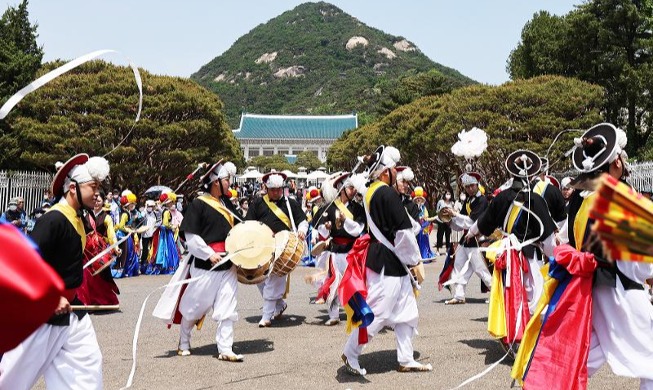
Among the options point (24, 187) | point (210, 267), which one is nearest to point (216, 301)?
point (210, 267)

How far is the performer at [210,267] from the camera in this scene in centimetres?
668

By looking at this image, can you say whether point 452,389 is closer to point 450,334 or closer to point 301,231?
point 450,334

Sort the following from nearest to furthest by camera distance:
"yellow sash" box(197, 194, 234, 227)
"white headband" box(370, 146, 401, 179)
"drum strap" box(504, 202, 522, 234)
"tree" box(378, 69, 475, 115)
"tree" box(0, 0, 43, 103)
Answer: "white headband" box(370, 146, 401, 179)
"drum strap" box(504, 202, 522, 234)
"yellow sash" box(197, 194, 234, 227)
"tree" box(0, 0, 43, 103)
"tree" box(378, 69, 475, 115)

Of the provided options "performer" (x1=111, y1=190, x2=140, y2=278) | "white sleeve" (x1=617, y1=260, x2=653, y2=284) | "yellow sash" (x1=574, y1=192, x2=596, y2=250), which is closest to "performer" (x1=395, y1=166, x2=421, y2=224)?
"yellow sash" (x1=574, y1=192, x2=596, y2=250)

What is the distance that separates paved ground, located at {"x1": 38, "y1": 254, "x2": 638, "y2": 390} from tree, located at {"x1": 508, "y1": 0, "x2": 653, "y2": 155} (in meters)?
→ 21.0

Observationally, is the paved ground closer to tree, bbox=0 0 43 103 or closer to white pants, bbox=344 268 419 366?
white pants, bbox=344 268 419 366

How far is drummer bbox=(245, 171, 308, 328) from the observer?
881cm

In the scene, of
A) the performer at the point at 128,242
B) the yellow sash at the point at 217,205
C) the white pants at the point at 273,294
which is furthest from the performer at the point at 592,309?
the performer at the point at 128,242

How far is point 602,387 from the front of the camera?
5.56m

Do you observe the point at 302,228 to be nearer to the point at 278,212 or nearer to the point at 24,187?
the point at 278,212

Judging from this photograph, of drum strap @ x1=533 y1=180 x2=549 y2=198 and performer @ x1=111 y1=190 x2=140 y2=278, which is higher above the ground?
drum strap @ x1=533 y1=180 x2=549 y2=198

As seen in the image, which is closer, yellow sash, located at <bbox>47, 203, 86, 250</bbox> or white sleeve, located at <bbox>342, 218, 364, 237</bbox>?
yellow sash, located at <bbox>47, 203, 86, 250</bbox>

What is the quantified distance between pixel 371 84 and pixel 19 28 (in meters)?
105

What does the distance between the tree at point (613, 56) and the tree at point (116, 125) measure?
17150mm
